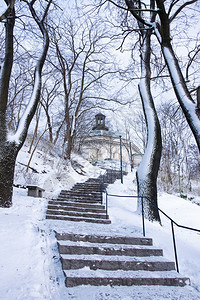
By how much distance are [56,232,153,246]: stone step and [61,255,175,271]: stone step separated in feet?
2.24

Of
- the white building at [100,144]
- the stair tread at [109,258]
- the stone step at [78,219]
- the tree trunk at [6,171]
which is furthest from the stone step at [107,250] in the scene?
the white building at [100,144]

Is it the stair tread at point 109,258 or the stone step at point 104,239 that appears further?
the stone step at point 104,239

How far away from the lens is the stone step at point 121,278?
307 cm

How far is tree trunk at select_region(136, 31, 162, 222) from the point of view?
7.09 metres

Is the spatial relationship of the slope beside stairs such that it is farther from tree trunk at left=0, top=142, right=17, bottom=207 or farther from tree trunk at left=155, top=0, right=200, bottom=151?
tree trunk at left=155, top=0, right=200, bottom=151

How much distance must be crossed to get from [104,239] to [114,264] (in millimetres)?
873

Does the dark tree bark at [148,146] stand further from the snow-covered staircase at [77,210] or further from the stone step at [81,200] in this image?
the stone step at [81,200]

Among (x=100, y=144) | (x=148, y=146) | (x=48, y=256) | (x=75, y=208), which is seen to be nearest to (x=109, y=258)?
(x=48, y=256)

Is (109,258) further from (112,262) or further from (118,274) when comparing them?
(118,274)

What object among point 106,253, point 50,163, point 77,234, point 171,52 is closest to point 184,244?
point 106,253

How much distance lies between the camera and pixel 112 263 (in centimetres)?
363

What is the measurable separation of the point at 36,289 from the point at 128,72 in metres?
9.42

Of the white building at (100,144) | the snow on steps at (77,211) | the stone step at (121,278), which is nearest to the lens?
the stone step at (121,278)

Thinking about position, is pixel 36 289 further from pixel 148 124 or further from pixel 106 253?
pixel 148 124
